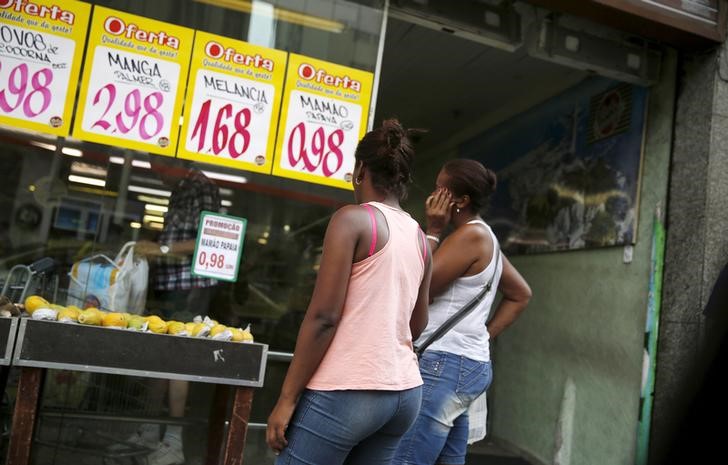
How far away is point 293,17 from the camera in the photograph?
4066mm

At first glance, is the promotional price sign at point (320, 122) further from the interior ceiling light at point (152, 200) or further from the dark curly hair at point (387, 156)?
the dark curly hair at point (387, 156)

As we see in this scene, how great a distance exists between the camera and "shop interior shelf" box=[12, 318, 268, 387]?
2.82m

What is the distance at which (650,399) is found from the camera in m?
4.48

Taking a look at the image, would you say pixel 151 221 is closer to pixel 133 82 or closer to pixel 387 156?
pixel 133 82

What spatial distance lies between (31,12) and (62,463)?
8.56 feet

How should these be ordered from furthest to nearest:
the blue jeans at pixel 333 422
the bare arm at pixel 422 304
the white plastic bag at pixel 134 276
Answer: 1. the white plastic bag at pixel 134 276
2. the bare arm at pixel 422 304
3. the blue jeans at pixel 333 422

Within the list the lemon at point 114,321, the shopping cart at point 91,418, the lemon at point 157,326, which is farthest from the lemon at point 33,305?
the shopping cart at point 91,418

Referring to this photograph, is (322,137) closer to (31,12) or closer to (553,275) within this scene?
(31,12)

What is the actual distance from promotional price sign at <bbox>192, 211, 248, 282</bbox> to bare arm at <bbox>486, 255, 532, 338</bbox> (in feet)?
5.58

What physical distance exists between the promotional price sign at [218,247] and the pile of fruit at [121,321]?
1.98 feet

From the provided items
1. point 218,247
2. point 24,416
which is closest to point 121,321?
point 24,416

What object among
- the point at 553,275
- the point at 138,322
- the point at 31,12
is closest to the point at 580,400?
the point at 553,275

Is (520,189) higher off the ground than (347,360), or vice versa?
(520,189)

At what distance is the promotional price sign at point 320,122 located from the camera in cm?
392
